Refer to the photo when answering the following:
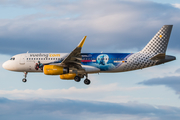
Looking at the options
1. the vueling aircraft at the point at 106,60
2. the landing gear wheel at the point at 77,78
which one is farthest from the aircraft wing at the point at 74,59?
the landing gear wheel at the point at 77,78

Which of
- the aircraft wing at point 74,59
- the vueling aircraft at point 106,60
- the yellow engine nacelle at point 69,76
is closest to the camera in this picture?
the aircraft wing at point 74,59

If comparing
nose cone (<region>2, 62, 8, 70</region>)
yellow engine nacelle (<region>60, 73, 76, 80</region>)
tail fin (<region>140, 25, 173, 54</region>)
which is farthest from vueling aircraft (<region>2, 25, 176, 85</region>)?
nose cone (<region>2, 62, 8, 70</region>)

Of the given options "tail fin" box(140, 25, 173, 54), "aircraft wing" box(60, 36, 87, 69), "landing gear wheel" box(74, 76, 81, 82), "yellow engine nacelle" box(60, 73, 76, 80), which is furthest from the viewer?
"yellow engine nacelle" box(60, 73, 76, 80)

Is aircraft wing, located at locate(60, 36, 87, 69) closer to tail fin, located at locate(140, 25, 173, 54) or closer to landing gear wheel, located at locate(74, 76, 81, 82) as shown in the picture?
landing gear wheel, located at locate(74, 76, 81, 82)

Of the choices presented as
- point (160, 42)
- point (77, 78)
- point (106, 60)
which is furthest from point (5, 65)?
point (160, 42)

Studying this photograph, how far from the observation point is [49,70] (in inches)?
1887

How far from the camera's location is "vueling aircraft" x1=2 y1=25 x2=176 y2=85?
4919 cm

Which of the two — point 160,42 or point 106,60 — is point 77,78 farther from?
point 160,42

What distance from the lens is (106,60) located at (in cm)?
5056

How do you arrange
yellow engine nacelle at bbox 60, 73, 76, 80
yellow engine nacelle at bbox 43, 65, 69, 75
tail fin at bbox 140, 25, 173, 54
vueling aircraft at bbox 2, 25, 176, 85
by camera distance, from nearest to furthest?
yellow engine nacelle at bbox 43, 65, 69, 75, vueling aircraft at bbox 2, 25, 176, 85, tail fin at bbox 140, 25, 173, 54, yellow engine nacelle at bbox 60, 73, 76, 80

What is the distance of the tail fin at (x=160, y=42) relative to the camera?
5110 cm

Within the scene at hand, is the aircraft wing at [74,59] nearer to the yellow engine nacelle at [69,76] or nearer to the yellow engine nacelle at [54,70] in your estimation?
the yellow engine nacelle at [54,70]

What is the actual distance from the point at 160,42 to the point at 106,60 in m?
9.70

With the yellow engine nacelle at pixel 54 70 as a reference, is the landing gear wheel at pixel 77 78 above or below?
below
